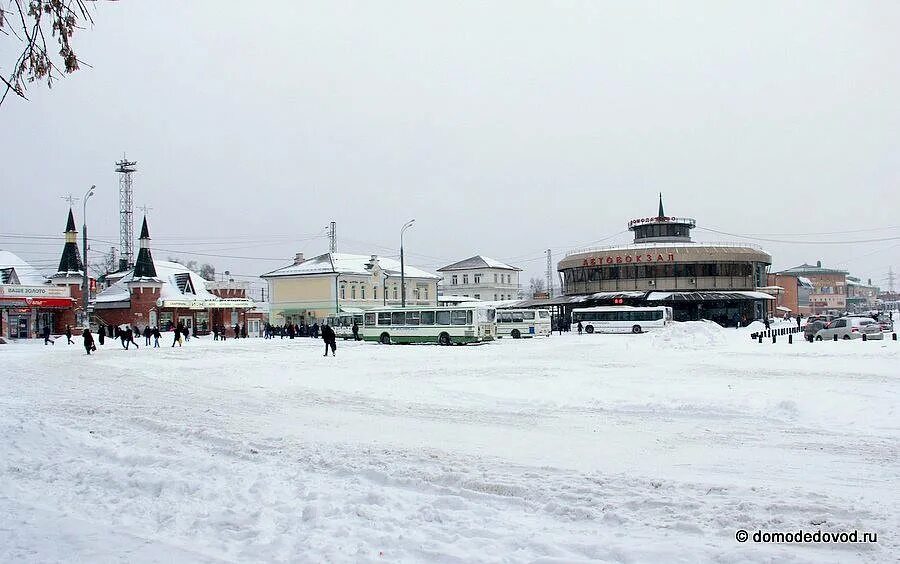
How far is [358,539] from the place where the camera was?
6410 millimetres

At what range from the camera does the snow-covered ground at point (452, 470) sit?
247 inches

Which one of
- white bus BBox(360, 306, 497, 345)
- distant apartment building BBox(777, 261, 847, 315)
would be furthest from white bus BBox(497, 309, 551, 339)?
distant apartment building BBox(777, 261, 847, 315)

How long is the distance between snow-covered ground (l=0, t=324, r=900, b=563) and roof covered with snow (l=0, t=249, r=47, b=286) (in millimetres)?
48999

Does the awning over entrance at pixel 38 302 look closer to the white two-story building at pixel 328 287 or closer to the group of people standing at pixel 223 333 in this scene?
the group of people standing at pixel 223 333

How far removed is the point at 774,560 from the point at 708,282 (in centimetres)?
8200

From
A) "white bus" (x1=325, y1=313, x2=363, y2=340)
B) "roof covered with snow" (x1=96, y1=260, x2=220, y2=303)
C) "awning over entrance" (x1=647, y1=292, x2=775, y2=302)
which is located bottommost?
→ "white bus" (x1=325, y1=313, x2=363, y2=340)

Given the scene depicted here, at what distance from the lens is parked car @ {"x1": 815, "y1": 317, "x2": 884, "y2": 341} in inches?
1426

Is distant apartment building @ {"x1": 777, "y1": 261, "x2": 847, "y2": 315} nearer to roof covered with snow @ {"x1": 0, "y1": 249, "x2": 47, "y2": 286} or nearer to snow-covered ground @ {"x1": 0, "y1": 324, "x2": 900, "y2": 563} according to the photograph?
roof covered with snow @ {"x1": 0, "y1": 249, "x2": 47, "y2": 286}

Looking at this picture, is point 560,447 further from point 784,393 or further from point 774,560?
point 784,393

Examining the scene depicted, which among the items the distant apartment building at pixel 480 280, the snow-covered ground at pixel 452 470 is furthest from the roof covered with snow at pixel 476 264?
the snow-covered ground at pixel 452 470

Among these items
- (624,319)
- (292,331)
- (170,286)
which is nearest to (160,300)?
(170,286)

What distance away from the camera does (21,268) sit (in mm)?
63312

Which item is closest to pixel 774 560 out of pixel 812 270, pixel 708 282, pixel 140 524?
pixel 140 524

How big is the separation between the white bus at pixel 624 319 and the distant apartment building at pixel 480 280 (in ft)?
150
